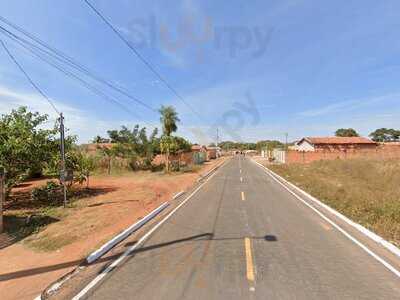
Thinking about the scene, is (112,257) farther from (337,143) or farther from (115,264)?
(337,143)

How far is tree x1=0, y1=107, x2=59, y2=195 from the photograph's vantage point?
39.5 ft

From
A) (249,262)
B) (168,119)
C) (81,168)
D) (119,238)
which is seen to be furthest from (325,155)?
(249,262)

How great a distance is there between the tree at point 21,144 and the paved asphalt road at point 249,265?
761cm

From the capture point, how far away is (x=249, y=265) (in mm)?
5973

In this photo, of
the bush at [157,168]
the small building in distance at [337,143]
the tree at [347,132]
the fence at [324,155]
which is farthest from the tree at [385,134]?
the bush at [157,168]

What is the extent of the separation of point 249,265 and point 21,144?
11.1 metres

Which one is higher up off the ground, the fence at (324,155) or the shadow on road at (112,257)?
the fence at (324,155)

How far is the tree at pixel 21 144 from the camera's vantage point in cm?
1205

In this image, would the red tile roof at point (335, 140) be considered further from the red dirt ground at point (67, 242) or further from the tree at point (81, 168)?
the red dirt ground at point (67, 242)

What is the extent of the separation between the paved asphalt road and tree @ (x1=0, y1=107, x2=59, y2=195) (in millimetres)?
7614

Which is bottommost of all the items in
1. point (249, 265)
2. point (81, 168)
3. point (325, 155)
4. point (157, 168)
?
point (249, 265)

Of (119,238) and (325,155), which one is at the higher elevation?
(325,155)

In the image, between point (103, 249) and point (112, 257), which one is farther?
point (103, 249)

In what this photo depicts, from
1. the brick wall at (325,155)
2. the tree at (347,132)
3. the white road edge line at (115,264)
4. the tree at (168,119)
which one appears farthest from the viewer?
the tree at (347,132)
